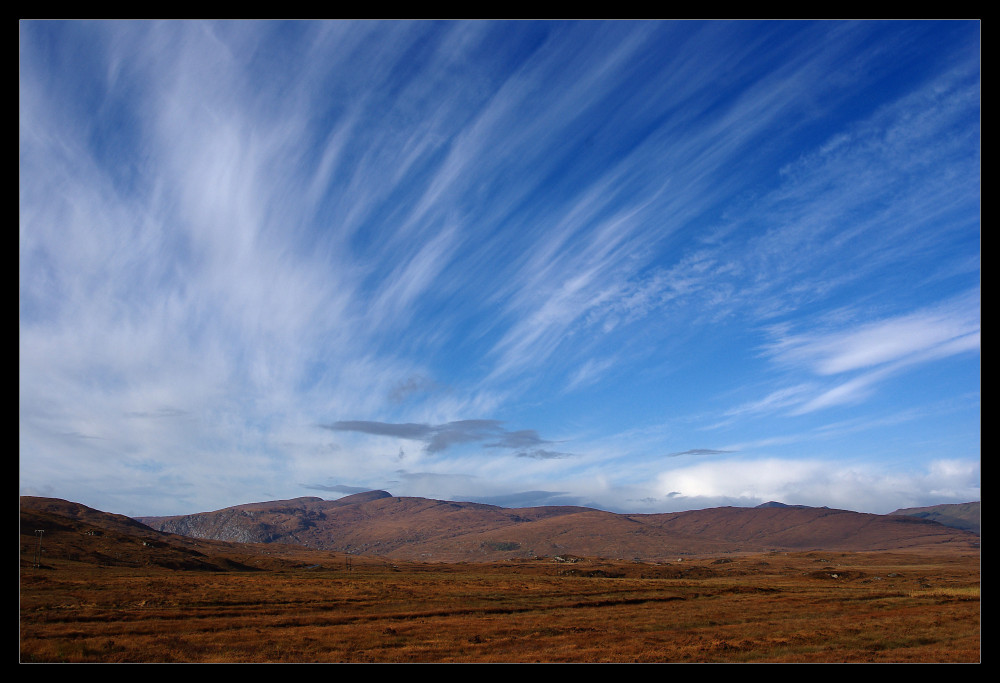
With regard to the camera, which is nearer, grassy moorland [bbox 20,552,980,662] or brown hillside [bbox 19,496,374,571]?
grassy moorland [bbox 20,552,980,662]

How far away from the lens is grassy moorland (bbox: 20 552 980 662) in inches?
1103

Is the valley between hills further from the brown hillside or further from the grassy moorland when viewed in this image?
the brown hillside

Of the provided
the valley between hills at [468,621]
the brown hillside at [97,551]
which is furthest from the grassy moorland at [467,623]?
the brown hillside at [97,551]

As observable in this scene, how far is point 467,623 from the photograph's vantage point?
39125mm

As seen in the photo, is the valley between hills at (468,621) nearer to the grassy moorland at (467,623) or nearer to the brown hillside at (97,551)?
the grassy moorland at (467,623)

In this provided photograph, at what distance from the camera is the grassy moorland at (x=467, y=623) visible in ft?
91.9

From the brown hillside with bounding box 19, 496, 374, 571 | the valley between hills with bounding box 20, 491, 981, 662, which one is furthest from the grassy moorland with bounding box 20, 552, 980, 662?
the brown hillside with bounding box 19, 496, 374, 571

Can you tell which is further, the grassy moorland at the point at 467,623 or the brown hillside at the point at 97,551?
the brown hillside at the point at 97,551

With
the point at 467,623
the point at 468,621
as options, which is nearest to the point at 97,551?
the point at 468,621
